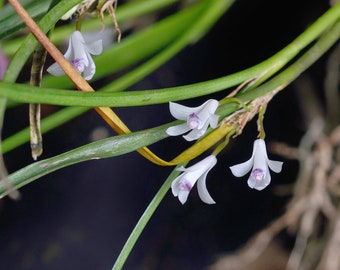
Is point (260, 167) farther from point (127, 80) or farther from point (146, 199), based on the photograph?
point (146, 199)

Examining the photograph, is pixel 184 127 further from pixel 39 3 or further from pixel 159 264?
pixel 159 264

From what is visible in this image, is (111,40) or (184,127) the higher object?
(111,40)

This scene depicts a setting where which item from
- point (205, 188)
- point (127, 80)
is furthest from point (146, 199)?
point (205, 188)

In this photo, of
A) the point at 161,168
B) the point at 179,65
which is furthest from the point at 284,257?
the point at 179,65

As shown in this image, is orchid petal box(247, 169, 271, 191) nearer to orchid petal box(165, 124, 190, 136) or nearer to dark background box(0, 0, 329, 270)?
orchid petal box(165, 124, 190, 136)

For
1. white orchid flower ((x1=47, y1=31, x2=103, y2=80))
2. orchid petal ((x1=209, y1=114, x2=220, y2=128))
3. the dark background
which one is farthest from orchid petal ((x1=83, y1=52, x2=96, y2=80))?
the dark background

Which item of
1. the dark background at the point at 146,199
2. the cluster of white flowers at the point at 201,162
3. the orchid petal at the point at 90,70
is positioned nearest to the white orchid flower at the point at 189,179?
the cluster of white flowers at the point at 201,162

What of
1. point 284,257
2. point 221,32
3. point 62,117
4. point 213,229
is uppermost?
point 221,32
